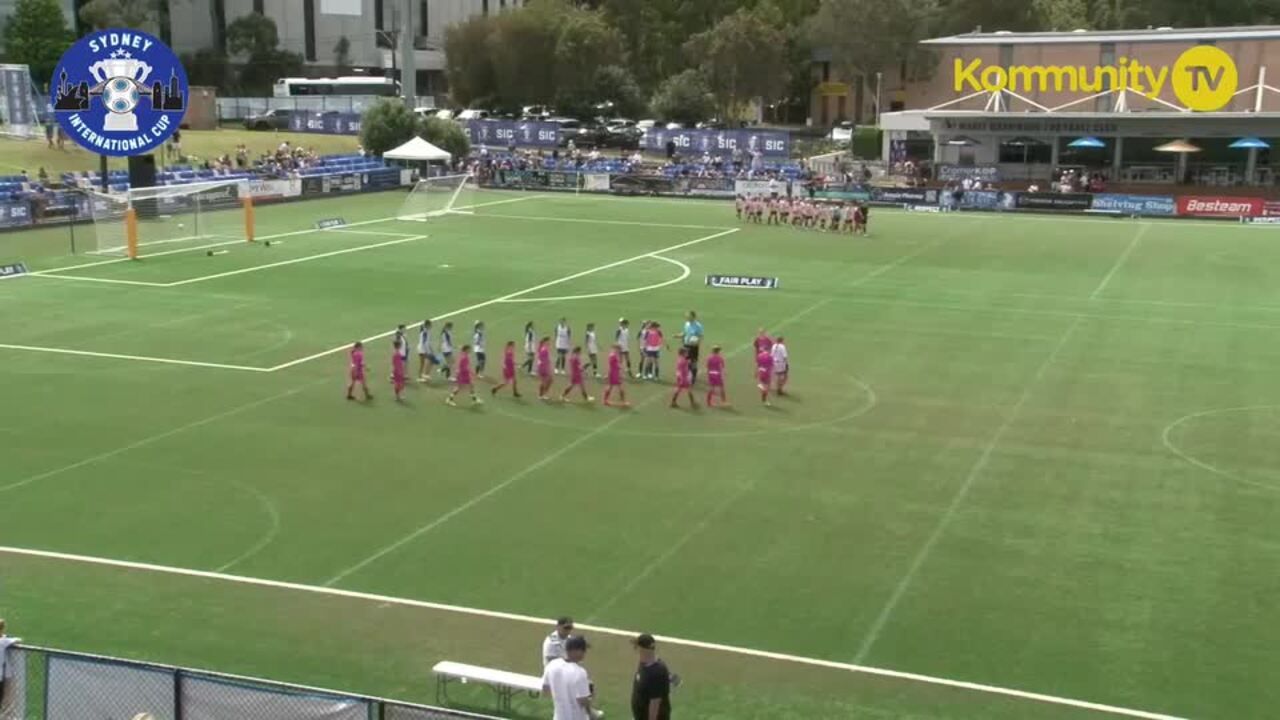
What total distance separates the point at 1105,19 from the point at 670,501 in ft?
329

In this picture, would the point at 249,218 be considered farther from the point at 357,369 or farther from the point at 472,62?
the point at 472,62

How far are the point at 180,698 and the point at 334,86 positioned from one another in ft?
345

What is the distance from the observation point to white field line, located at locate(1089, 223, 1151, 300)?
3934cm

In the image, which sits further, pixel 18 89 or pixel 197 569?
pixel 18 89

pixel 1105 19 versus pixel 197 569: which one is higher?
pixel 1105 19

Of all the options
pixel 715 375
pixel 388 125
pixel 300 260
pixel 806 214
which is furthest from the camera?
pixel 388 125

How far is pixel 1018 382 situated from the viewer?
89.8 feet

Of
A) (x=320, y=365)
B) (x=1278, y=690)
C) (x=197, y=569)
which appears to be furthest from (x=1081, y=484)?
(x=320, y=365)

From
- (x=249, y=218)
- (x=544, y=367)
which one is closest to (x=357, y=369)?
(x=544, y=367)

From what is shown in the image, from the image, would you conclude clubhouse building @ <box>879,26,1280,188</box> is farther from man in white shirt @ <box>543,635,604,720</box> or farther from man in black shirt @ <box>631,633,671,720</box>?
man in white shirt @ <box>543,635,604,720</box>

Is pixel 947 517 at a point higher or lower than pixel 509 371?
lower

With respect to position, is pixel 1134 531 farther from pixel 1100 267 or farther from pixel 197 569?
pixel 1100 267

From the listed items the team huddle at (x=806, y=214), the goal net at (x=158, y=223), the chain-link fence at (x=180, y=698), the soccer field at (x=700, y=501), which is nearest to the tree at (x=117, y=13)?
the goal net at (x=158, y=223)

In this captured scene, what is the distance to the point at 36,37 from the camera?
92.5m
